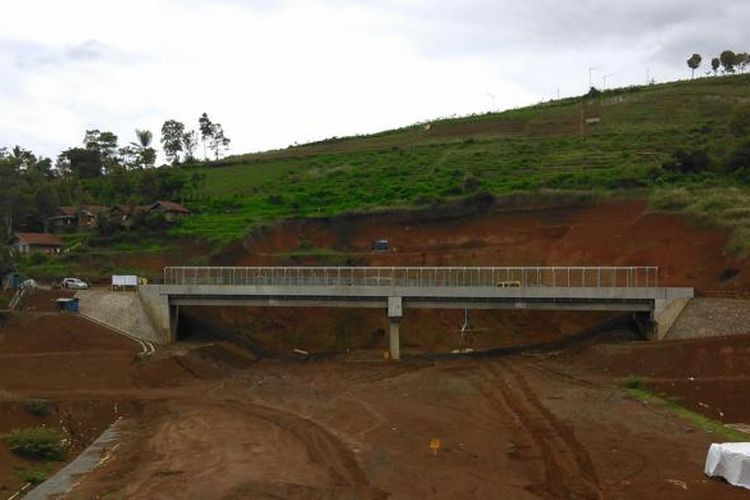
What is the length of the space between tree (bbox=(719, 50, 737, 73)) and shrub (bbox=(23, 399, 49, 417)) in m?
148

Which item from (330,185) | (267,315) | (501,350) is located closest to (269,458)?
(501,350)

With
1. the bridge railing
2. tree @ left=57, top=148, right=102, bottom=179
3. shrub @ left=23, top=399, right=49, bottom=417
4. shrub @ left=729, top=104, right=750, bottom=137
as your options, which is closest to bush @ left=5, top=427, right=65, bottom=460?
shrub @ left=23, top=399, right=49, bottom=417

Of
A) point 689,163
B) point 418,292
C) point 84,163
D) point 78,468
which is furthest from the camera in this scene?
point 84,163

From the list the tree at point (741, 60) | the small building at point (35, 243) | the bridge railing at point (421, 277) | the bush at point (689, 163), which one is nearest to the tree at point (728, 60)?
the tree at point (741, 60)

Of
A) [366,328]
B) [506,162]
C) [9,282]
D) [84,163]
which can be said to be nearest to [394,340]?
[366,328]

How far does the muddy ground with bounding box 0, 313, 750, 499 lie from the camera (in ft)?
101

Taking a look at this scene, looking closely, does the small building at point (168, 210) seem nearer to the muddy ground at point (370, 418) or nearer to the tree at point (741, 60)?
the muddy ground at point (370, 418)

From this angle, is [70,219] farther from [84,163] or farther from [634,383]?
[634,383]

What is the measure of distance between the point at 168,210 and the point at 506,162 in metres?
47.7

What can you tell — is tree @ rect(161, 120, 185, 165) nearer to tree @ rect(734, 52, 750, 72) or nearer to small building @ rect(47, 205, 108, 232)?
small building @ rect(47, 205, 108, 232)

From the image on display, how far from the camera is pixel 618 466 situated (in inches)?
1265

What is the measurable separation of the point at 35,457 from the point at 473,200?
5906 cm

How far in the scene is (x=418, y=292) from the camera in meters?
61.3

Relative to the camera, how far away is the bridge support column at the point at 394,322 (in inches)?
2427
